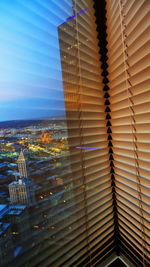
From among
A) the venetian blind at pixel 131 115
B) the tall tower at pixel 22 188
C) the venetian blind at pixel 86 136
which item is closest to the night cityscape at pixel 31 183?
the tall tower at pixel 22 188

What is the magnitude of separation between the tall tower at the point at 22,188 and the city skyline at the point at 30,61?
209 mm

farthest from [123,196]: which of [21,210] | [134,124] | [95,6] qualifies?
[95,6]

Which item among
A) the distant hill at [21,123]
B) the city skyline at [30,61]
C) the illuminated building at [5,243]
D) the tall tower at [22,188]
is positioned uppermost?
the city skyline at [30,61]

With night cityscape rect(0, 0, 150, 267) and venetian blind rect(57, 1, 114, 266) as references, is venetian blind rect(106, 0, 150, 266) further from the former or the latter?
venetian blind rect(57, 1, 114, 266)

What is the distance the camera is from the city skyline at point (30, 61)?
0.65 m

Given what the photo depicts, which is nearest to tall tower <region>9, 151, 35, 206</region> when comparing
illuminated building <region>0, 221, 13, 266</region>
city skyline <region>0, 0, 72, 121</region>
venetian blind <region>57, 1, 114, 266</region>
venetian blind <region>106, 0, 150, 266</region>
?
illuminated building <region>0, 221, 13, 266</region>

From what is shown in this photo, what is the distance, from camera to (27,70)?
0.73m

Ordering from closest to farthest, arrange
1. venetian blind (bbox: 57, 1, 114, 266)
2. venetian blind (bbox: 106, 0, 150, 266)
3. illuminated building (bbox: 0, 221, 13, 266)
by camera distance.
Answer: illuminated building (bbox: 0, 221, 13, 266) → venetian blind (bbox: 106, 0, 150, 266) → venetian blind (bbox: 57, 1, 114, 266)

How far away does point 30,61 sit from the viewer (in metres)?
0.75

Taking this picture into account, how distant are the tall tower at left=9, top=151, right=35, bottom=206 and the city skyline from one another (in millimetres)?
209

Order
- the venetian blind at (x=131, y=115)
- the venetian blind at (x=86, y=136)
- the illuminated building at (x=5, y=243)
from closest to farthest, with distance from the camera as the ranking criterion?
the illuminated building at (x=5, y=243) → the venetian blind at (x=131, y=115) → the venetian blind at (x=86, y=136)

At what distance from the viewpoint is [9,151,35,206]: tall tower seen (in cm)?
65

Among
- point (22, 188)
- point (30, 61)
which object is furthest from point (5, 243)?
point (30, 61)

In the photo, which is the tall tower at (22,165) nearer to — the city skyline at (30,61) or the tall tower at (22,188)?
the tall tower at (22,188)
